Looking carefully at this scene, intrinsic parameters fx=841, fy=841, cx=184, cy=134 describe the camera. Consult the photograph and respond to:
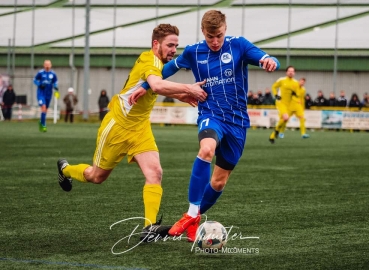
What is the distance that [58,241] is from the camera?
7023 millimetres

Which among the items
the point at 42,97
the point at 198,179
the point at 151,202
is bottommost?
the point at 151,202

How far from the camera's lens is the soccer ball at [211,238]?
6.64 meters

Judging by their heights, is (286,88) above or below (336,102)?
above

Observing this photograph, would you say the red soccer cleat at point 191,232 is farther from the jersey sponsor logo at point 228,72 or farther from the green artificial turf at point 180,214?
the jersey sponsor logo at point 228,72

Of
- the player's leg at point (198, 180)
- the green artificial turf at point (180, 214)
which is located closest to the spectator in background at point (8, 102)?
the green artificial turf at point (180, 214)

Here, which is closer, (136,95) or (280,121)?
(136,95)

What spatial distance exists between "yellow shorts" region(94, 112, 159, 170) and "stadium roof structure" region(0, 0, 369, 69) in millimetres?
38114

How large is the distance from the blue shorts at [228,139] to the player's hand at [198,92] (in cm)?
22

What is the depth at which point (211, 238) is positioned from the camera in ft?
21.8

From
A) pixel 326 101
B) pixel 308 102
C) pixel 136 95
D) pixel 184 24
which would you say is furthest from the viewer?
pixel 184 24

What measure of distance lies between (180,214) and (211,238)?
2.35 metres

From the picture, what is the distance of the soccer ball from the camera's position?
6641 mm

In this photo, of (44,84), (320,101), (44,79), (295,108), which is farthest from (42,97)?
(320,101)

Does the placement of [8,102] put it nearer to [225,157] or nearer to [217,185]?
[217,185]
